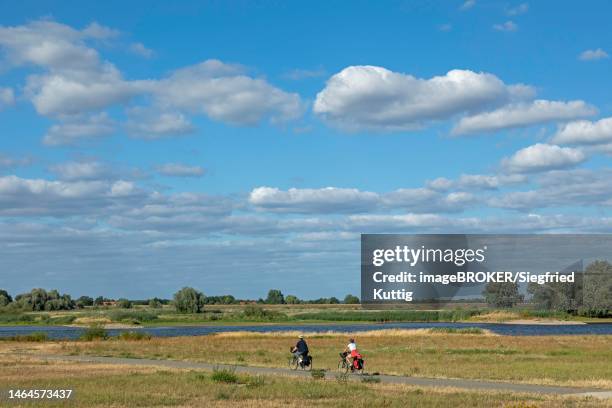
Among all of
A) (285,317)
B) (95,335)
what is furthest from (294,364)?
(285,317)

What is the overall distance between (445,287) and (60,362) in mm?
76531

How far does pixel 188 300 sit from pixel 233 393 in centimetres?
15918

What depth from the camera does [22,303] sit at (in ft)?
618

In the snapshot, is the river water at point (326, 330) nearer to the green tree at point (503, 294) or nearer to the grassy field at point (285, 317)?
the grassy field at point (285, 317)

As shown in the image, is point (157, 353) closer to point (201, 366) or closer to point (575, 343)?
point (201, 366)

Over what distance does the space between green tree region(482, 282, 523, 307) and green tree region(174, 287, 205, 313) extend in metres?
67.2

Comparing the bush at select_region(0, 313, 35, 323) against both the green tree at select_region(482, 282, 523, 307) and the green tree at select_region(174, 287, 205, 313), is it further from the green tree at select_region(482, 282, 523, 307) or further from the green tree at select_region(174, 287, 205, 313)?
the green tree at select_region(482, 282, 523, 307)

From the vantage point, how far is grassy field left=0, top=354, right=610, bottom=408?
973 inches

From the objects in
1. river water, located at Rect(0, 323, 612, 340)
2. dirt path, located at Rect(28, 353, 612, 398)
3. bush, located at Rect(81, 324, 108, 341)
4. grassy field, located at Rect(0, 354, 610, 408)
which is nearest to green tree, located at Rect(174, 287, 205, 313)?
river water, located at Rect(0, 323, 612, 340)

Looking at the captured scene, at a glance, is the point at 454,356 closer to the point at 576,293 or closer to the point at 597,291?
the point at 597,291

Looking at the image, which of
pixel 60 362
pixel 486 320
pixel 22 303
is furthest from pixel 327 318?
pixel 60 362

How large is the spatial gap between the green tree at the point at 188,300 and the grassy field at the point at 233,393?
148768 millimetres

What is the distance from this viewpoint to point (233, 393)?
2781 cm

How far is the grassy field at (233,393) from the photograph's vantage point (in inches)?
973
